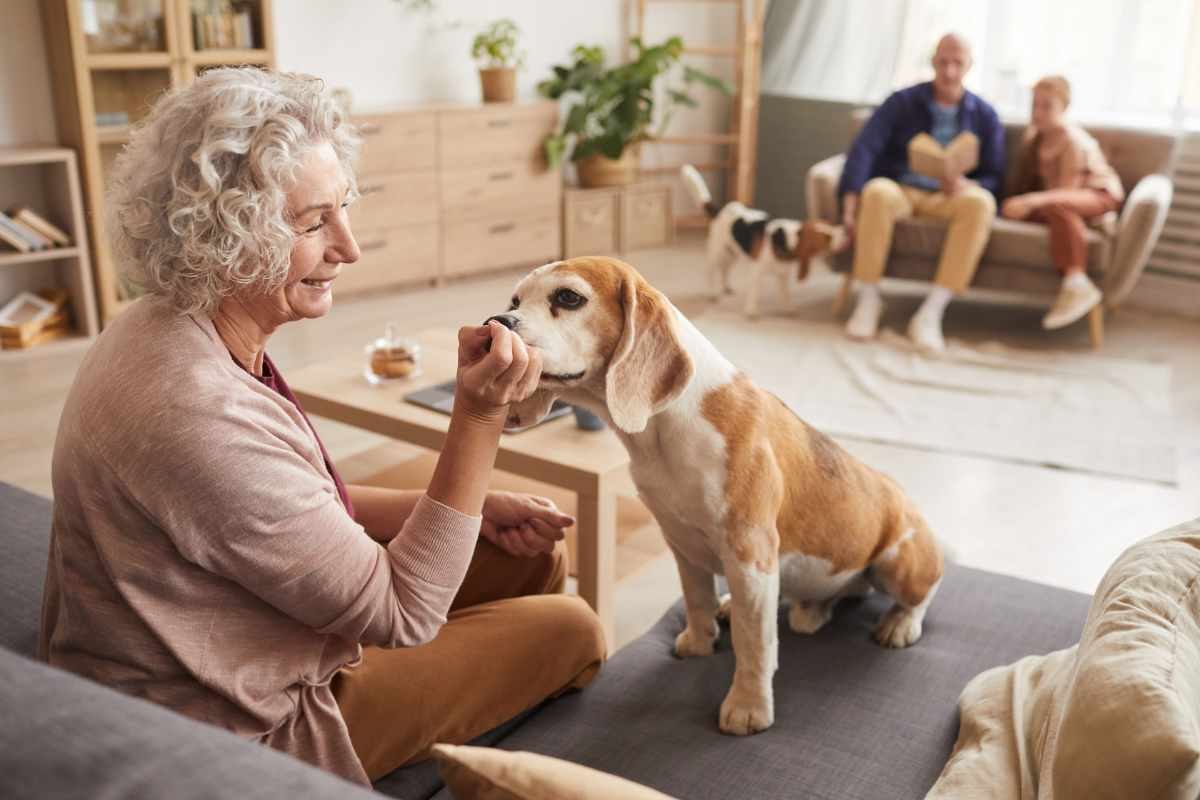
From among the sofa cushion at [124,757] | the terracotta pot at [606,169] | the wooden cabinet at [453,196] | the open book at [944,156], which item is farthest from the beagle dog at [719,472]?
the terracotta pot at [606,169]

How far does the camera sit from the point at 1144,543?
1176 mm

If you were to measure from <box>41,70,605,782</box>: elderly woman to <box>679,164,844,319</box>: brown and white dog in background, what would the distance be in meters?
3.50

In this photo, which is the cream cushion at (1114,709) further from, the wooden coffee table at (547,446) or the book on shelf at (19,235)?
the book on shelf at (19,235)

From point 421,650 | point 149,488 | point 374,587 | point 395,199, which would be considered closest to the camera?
point 149,488

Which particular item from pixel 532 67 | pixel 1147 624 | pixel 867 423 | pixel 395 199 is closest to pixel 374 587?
pixel 1147 624

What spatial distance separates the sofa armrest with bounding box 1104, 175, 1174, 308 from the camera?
417cm

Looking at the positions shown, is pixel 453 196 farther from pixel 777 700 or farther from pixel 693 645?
pixel 777 700

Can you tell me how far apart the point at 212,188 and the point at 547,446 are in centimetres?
122

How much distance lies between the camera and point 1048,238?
432 centimetres

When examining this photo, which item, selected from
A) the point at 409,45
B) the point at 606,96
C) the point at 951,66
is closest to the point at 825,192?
the point at 951,66

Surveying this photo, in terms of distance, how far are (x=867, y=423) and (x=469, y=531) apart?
255 cm

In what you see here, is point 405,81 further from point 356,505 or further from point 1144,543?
point 1144,543

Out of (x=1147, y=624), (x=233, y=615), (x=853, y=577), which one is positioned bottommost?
(x=853, y=577)

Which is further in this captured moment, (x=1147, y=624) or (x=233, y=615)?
(x=233, y=615)
